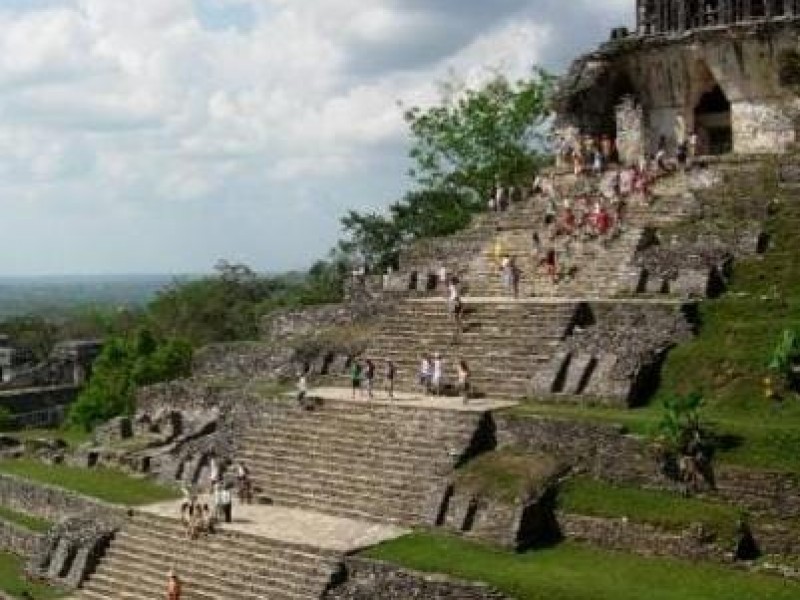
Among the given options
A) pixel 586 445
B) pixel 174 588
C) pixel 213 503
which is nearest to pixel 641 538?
pixel 586 445

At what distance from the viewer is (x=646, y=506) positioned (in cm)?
1641

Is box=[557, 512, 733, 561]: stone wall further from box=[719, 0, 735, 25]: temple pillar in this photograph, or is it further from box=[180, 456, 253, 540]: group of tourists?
box=[719, 0, 735, 25]: temple pillar

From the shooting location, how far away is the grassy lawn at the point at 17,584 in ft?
64.8

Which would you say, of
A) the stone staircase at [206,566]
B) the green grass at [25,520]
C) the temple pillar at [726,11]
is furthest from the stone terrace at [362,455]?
the temple pillar at [726,11]

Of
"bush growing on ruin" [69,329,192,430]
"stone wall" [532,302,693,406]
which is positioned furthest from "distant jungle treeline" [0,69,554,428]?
"stone wall" [532,302,693,406]

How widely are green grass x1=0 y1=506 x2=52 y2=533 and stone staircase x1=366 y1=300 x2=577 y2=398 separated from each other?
→ 6612 millimetres

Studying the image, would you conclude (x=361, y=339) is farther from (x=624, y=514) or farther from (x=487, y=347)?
(x=624, y=514)

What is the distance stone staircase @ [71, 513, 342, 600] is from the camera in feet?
55.8

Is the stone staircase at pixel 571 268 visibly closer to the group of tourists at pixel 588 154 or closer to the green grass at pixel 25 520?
the group of tourists at pixel 588 154

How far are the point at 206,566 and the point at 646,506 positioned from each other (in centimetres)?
626

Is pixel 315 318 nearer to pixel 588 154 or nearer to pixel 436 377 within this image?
pixel 436 377

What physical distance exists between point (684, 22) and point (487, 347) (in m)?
13.4

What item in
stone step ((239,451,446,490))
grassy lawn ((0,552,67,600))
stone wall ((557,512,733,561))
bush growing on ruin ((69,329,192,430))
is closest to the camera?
stone wall ((557,512,733,561))

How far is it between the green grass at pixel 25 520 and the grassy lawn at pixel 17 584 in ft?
2.11
